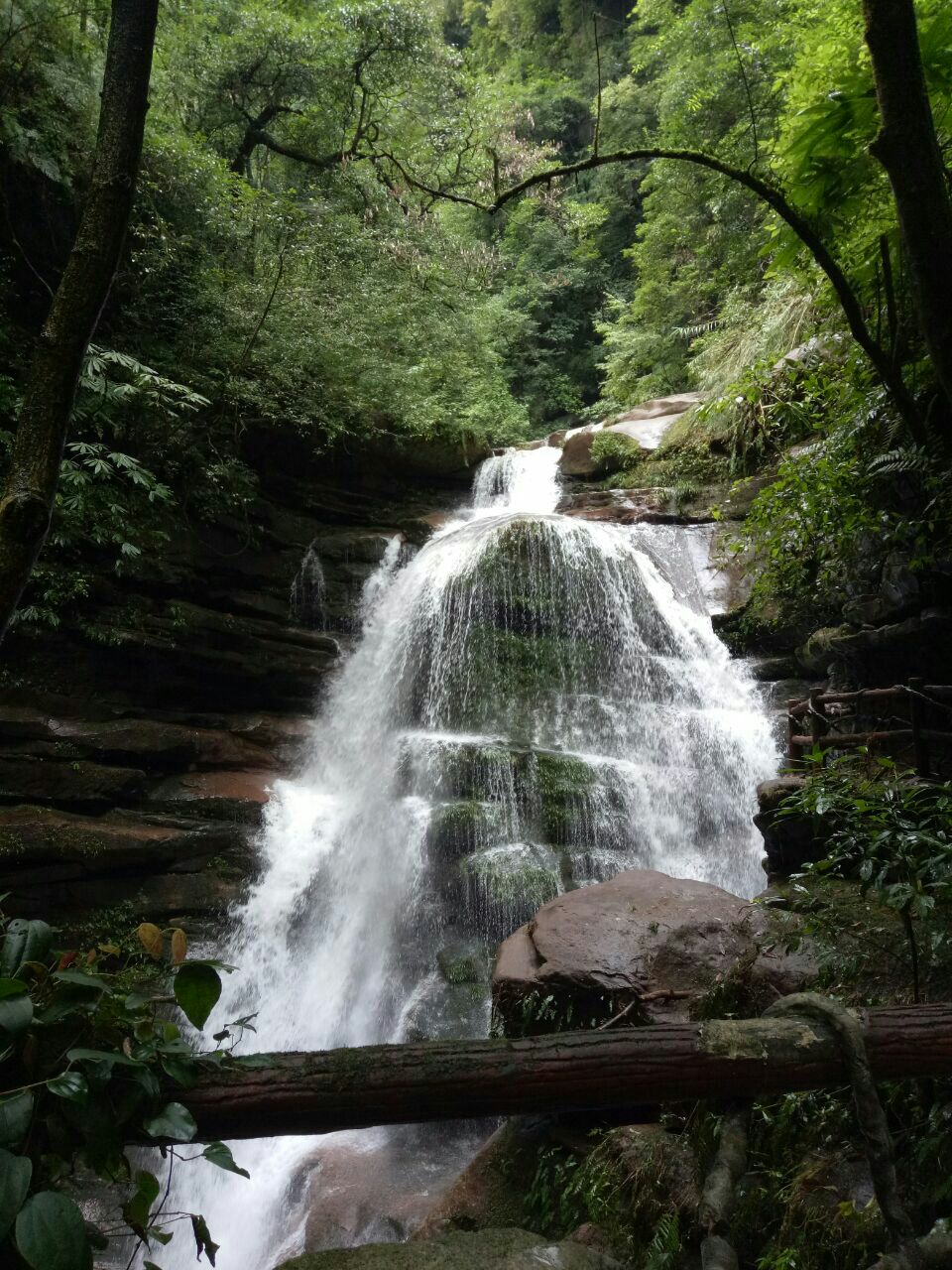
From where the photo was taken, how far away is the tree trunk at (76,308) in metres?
2.53

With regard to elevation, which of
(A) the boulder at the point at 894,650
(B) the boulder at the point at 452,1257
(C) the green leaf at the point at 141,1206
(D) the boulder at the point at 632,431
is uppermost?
(D) the boulder at the point at 632,431

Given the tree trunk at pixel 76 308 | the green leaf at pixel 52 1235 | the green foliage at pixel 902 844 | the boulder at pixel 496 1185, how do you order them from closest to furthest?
the green leaf at pixel 52 1235 → the tree trunk at pixel 76 308 → the green foliage at pixel 902 844 → the boulder at pixel 496 1185

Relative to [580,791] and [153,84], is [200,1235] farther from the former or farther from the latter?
[153,84]

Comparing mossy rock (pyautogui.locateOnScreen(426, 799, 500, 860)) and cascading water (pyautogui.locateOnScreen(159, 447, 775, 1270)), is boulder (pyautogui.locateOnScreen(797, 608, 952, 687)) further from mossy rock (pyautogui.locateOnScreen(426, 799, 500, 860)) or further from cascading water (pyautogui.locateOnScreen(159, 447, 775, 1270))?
mossy rock (pyautogui.locateOnScreen(426, 799, 500, 860))

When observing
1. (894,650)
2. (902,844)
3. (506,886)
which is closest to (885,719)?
(894,650)

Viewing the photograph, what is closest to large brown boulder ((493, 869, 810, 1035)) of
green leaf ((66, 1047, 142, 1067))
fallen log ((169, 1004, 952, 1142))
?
Answer: fallen log ((169, 1004, 952, 1142))

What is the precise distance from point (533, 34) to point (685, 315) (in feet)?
59.0

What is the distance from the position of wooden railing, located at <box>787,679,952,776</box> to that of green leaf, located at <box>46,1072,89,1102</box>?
428 cm

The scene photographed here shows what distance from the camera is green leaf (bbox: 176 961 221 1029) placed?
1.83m

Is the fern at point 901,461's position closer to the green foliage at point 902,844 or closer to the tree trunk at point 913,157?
the tree trunk at point 913,157

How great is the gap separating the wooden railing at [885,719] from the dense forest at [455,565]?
6cm

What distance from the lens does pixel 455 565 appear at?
11359 millimetres

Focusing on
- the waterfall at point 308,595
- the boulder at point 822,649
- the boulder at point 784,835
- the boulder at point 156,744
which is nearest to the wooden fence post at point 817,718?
the boulder at point 784,835

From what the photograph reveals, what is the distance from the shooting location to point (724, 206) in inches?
571
